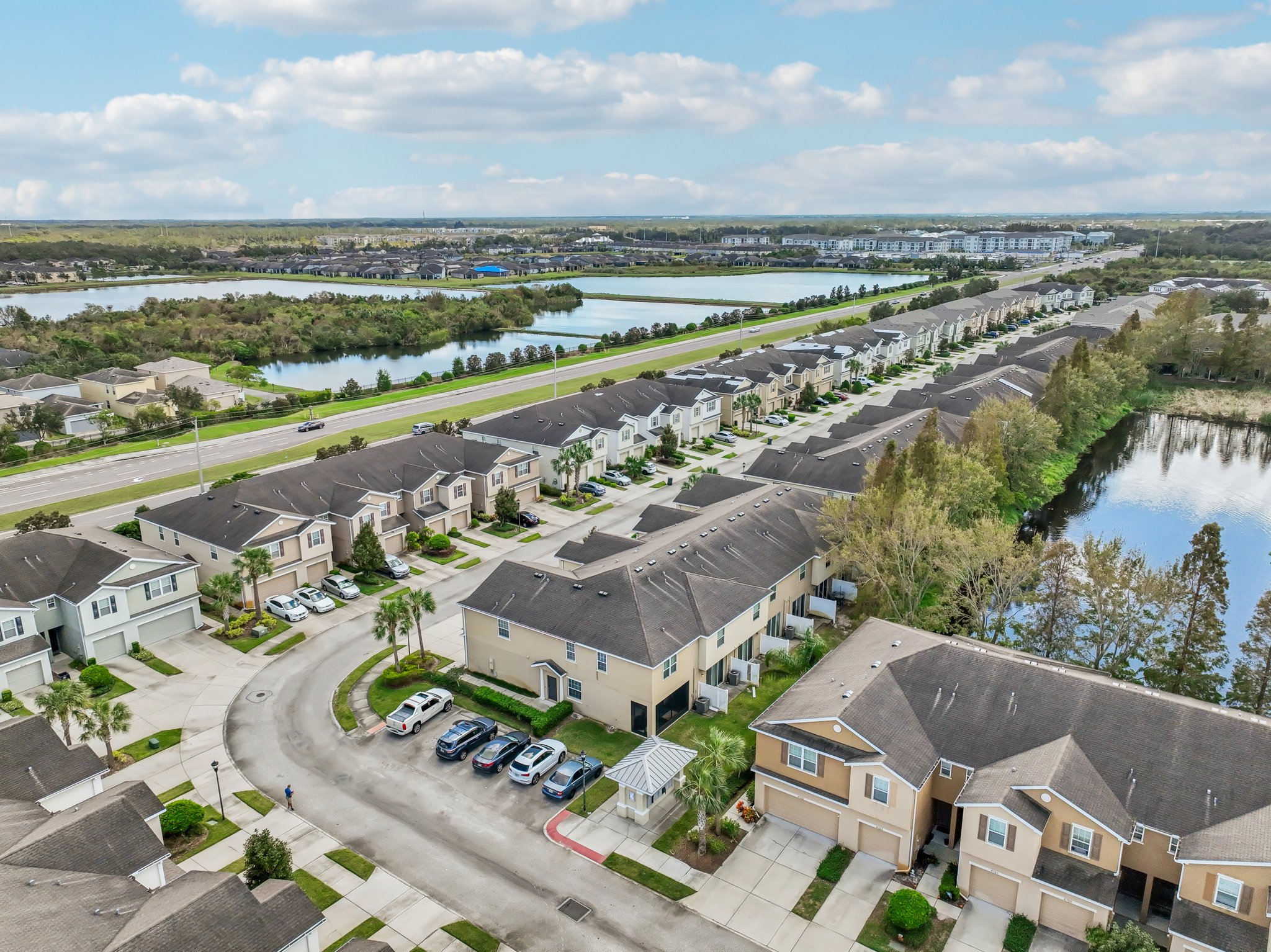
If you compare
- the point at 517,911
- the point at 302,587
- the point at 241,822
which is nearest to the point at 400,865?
the point at 517,911

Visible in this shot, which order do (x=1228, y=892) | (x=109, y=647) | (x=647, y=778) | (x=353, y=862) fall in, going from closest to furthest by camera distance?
(x=1228, y=892) → (x=353, y=862) → (x=647, y=778) → (x=109, y=647)

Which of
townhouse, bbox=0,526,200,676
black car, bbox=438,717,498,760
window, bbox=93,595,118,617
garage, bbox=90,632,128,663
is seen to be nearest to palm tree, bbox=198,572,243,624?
townhouse, bbox=0,526,200,676

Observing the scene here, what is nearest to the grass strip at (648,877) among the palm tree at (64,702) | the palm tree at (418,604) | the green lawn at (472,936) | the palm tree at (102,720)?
the green lawn at (472,936)

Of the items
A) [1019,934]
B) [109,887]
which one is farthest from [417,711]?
[1019,934]

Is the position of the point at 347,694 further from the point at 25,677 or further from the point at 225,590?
the point at 25,677

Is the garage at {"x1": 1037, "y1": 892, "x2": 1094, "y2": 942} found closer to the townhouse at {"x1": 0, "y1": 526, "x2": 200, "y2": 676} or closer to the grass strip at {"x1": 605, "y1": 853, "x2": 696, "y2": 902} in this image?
the grass strip at {"x1": 605, "y1": 853, "x2": 696, "y2": 902}

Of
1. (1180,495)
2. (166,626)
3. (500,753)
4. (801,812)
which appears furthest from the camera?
(1180,495)

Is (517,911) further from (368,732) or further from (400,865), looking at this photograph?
(368,732)

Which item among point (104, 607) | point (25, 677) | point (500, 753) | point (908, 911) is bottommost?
point (500, 753)
